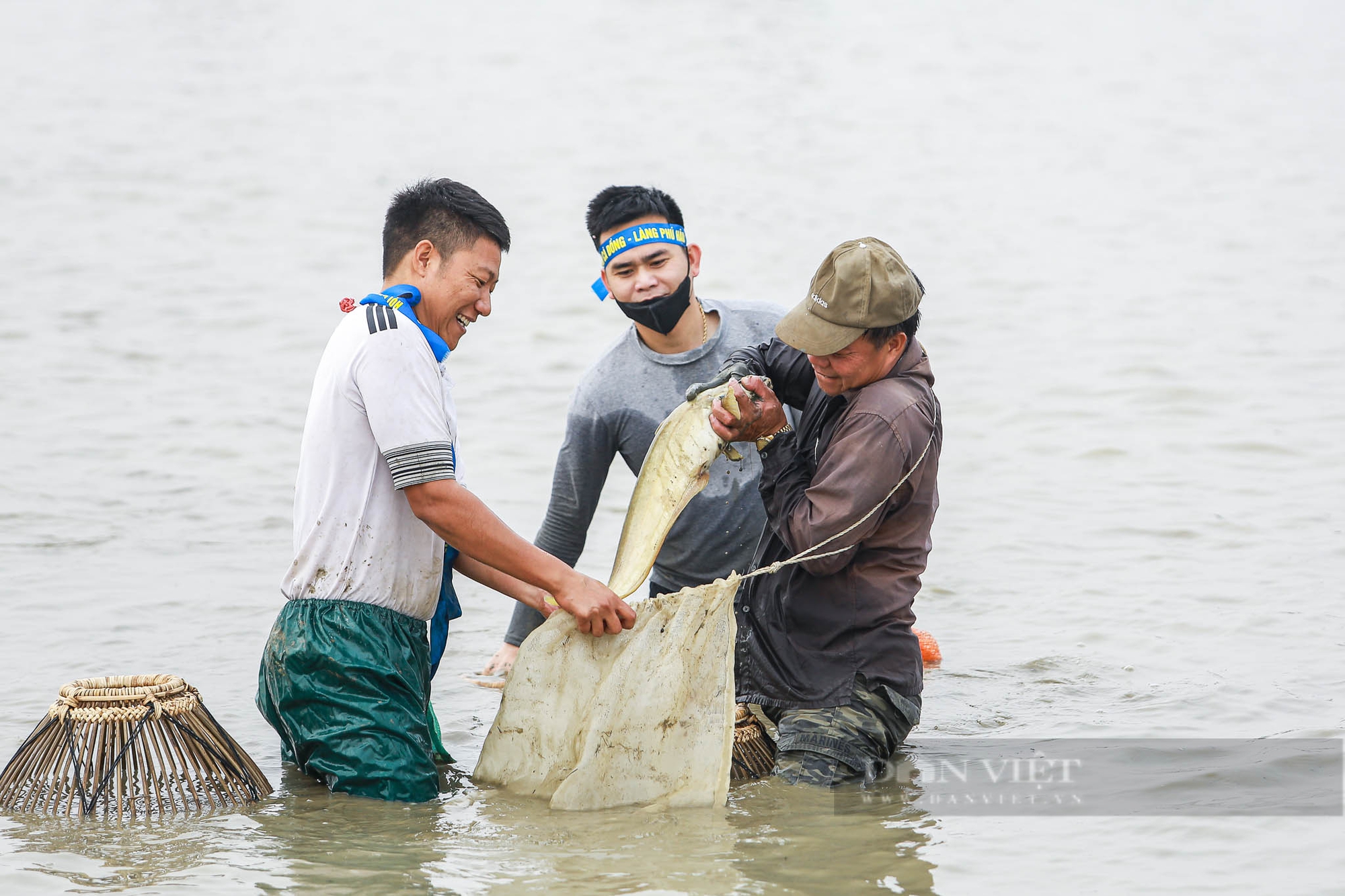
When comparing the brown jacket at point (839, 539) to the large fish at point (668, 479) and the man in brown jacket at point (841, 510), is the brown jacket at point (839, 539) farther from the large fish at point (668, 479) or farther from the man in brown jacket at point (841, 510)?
the large fish at point (668, 479)

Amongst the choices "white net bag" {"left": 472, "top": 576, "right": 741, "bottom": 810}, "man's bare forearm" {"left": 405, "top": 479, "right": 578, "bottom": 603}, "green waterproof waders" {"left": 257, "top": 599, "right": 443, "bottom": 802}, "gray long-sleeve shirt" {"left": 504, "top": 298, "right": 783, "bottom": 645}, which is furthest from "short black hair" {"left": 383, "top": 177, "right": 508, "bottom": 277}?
"white net bag" {"left": 472, "top": 576, "right": 741, "bottom": 810}

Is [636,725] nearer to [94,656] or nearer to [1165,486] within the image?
[94,656]

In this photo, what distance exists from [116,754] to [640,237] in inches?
95.2

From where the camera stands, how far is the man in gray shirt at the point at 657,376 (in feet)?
16.9

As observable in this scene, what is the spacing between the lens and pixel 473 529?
4.14 metres

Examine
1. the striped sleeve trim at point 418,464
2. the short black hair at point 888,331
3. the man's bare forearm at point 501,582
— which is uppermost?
the short black hair at point 888,331

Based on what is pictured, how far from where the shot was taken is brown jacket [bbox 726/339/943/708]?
4.16 meters

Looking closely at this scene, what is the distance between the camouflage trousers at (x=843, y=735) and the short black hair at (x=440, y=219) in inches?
70.9

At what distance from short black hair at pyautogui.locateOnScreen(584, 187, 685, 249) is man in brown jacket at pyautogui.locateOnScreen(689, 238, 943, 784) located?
2.47 feet

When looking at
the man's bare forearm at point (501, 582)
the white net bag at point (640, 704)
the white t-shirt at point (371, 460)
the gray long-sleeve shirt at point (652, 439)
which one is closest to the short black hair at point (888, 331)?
the white net bag at point (640, 704)

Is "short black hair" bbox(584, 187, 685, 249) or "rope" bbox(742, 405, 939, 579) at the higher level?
"short black hair" bbox(584, 187, 685, 249)

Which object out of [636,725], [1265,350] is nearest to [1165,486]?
[1265,350]

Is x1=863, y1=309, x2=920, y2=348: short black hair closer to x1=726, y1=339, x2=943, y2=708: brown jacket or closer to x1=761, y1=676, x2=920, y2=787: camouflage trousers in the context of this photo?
x1=726, y1=339, x2=943, y2=708: brown jacket

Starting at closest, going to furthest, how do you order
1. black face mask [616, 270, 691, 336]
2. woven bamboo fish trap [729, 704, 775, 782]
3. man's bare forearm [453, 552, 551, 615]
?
1. woven bamboo fish trap [729, 704, 775, 782]
2. man's bare forearm [453, 552, 551, 615]
3. black face mask [616, 270, 691, 336]
